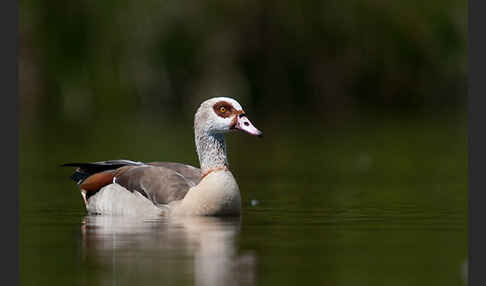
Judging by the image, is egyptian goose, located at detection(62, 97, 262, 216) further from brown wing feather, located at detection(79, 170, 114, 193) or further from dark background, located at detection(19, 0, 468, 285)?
dark background, located at detection(19, 0, 468, 285)

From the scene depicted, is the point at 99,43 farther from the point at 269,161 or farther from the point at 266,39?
the point at 269,161

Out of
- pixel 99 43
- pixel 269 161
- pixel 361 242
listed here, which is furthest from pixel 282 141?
pixel 361 242

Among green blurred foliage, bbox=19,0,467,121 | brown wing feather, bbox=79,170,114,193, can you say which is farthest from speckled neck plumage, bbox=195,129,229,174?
green blurred foliage, bbox=19,0,467,121

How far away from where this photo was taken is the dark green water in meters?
8.61

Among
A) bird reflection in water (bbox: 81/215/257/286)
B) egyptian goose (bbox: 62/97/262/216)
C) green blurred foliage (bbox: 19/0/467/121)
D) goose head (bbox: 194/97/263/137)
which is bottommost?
bird reflection in water (bbox: 81/215/257/286)

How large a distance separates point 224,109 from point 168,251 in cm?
327

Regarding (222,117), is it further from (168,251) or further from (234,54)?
(234,54)

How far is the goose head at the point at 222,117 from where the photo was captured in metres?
12.5

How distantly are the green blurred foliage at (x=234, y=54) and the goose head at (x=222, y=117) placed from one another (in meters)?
16.8

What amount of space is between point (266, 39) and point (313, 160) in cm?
1381

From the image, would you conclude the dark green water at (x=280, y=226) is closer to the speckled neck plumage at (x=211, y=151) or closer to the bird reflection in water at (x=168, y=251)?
the bird reflection in water at (x=168, y=251)

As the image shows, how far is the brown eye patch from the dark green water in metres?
1.16

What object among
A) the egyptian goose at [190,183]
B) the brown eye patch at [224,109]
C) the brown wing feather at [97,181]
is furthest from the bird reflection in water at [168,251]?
the brown eye patch at [224,109]

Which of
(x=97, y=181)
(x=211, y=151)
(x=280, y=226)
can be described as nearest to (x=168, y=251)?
(x=280, y=226)
